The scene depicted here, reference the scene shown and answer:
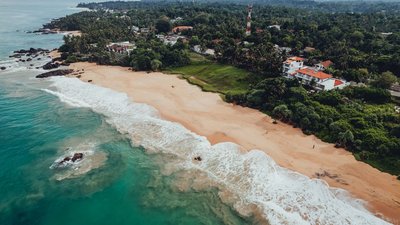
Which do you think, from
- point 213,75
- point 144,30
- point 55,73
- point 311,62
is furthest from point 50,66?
point 311,62

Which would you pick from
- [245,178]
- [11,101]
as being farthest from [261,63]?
[11,101]

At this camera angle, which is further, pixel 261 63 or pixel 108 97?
pixel 261 63

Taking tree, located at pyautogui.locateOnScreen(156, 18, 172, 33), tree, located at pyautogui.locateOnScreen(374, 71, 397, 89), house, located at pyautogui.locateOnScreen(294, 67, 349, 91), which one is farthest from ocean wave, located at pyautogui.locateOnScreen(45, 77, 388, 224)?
tree, located at pyautogui.locateOnScreen(156, 18, 172, 33)

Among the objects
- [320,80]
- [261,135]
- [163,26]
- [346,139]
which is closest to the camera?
[346,139]

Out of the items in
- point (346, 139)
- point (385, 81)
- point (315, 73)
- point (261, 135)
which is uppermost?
point (315, 73)

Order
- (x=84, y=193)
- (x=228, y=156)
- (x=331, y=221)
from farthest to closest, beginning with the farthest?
(x=228, y=156)
(x=84, y=193)
(x=331, y=221)

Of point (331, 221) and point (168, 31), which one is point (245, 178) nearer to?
point (331, 221)

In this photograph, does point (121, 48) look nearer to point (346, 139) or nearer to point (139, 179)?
point (139, 179)
